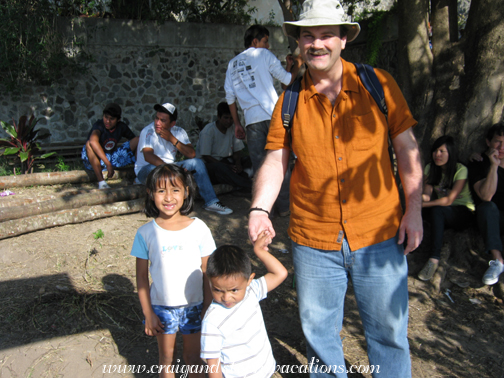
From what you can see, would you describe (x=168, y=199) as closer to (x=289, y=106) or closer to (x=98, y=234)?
(x=289, y=106)

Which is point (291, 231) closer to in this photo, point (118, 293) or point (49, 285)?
point (118, 293)

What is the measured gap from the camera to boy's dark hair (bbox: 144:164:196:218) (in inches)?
100

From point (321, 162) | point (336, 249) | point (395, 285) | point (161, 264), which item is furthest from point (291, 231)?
point (161, 264)

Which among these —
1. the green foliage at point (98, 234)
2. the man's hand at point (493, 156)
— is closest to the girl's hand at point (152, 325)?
the green foliage at point (98, 234)

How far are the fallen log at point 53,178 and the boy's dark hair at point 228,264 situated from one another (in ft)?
15.8

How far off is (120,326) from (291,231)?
74.2 inches

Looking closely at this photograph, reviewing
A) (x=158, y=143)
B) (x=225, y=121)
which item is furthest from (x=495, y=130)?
(x=158, y=143)

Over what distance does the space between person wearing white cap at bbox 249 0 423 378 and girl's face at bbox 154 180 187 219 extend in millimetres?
574

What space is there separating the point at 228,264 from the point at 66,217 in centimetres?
357

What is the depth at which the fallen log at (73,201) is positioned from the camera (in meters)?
4.82

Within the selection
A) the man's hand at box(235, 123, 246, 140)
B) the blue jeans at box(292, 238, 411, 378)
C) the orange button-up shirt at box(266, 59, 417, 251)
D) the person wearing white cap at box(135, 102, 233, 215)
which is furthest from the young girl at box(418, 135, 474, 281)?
the person wearing white cap at box(135, 102, 233, 215)

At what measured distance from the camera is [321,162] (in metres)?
2.15

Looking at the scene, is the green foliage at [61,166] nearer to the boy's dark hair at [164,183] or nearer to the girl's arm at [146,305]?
the boy's dark hair at [164,183]

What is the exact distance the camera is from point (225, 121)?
6242 mm
